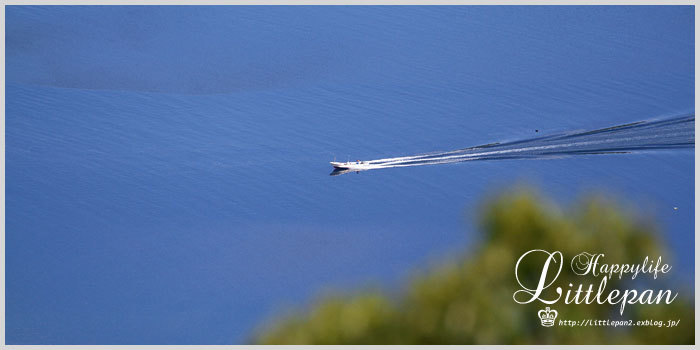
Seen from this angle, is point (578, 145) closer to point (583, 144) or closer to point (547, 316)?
point (583, 144)

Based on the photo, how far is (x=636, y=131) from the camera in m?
15.0

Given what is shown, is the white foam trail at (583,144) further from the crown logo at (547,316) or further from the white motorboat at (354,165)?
the crown logo at (547,316)

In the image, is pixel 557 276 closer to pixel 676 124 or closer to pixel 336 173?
pixel 336 173

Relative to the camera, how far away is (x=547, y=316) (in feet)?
21.9

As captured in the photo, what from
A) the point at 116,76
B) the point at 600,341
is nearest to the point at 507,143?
the point at 116,76

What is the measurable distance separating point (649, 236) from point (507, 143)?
26.4 feet

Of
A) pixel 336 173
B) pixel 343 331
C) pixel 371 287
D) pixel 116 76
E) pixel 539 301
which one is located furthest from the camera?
pixel 116 76

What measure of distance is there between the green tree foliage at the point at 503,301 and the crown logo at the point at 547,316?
0.18ft

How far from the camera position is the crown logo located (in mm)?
6582

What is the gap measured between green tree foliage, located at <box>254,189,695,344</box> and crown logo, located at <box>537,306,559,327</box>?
0.06 metres

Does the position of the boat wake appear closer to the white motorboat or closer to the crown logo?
the white motorboat

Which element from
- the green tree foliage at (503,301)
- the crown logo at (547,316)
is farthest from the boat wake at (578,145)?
the crown logo at (547,316)

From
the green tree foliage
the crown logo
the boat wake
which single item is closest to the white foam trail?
the boat wake

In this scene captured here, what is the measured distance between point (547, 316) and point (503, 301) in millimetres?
707
